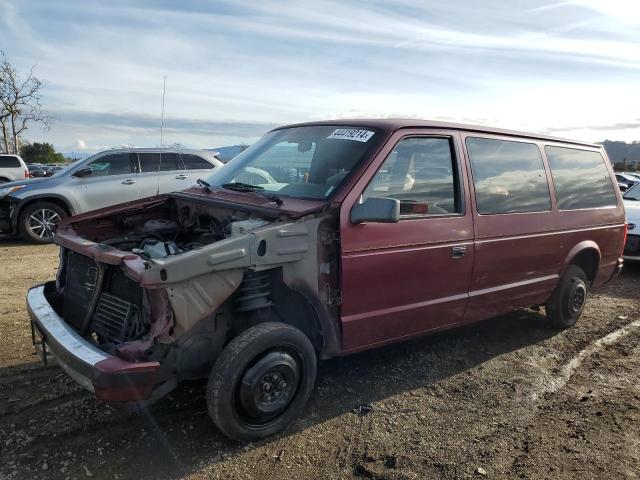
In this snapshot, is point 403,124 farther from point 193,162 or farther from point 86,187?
point 86,187

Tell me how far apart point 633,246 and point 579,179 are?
3621mm

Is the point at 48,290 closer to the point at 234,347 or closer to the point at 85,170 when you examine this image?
the point at 234,347

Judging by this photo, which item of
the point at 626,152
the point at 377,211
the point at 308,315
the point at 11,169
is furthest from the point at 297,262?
the point at 626,152

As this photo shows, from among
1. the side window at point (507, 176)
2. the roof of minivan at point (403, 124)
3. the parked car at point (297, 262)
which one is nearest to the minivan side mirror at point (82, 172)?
the parked car at point (297, 262)

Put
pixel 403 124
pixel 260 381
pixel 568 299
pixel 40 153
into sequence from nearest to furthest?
pixel 260 381
pixel 403 124
pixel 568 299
pixel 40 153

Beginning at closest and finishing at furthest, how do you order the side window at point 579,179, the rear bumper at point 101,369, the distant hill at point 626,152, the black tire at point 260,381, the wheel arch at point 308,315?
1. the rear bumper at point 101,369
2. the black tire at point 260,381
3. the wheel arch at point 308,315
4. the side window at point 579,179
5. the distant hill at point 626,152

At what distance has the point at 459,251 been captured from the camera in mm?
3941

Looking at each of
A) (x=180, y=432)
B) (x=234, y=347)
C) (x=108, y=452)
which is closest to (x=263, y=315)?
(x=234, y=347)

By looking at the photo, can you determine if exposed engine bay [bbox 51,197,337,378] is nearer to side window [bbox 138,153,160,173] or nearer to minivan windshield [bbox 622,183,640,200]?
side window [bbox 138,153,160,173]

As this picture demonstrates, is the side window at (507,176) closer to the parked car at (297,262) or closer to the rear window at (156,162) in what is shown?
the parked car at (297,262)

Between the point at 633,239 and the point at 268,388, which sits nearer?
the point at 268,388

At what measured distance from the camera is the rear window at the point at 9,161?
16281 millimetres

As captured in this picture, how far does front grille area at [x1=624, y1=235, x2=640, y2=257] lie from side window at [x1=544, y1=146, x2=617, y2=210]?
2.80 meters

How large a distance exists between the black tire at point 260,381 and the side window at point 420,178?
3.71ft
